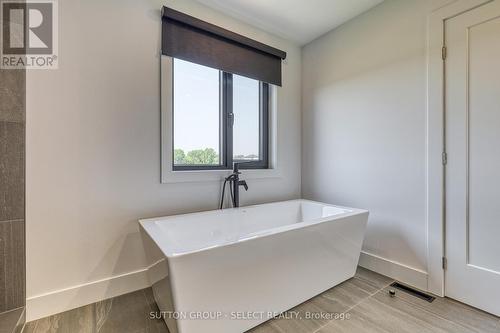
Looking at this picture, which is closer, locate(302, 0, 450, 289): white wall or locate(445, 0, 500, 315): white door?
locate(445, 0, 500, 315): white door

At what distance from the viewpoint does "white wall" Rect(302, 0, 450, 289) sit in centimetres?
186

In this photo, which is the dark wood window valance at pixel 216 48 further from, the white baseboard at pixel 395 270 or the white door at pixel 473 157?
the white baseboard at pixel 395 270

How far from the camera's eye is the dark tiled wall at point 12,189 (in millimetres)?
1359

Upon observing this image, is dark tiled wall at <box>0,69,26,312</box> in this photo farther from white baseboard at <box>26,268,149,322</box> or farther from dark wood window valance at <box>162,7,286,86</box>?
dark wood window valance at <box>162,7,286,86</box>

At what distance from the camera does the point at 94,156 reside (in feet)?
5.46

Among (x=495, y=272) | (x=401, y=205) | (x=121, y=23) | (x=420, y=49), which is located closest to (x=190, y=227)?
(x=121, y=23)

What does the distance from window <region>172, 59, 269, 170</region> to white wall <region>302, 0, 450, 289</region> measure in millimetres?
720

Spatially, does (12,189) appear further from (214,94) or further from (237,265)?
(214,94)

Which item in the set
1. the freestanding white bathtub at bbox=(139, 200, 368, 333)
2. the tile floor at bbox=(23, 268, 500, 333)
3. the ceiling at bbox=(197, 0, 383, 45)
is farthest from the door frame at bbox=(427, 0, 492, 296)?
the ceiling at bbox=(197, 0, 383, 45)

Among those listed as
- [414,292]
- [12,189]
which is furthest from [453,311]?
[12,189]

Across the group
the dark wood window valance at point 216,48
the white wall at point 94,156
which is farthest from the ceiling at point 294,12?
the white wall at point 94,156

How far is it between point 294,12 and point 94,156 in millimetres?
2228

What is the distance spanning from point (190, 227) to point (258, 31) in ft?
7.08

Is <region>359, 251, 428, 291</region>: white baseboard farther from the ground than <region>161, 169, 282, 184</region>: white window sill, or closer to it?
closer to it
